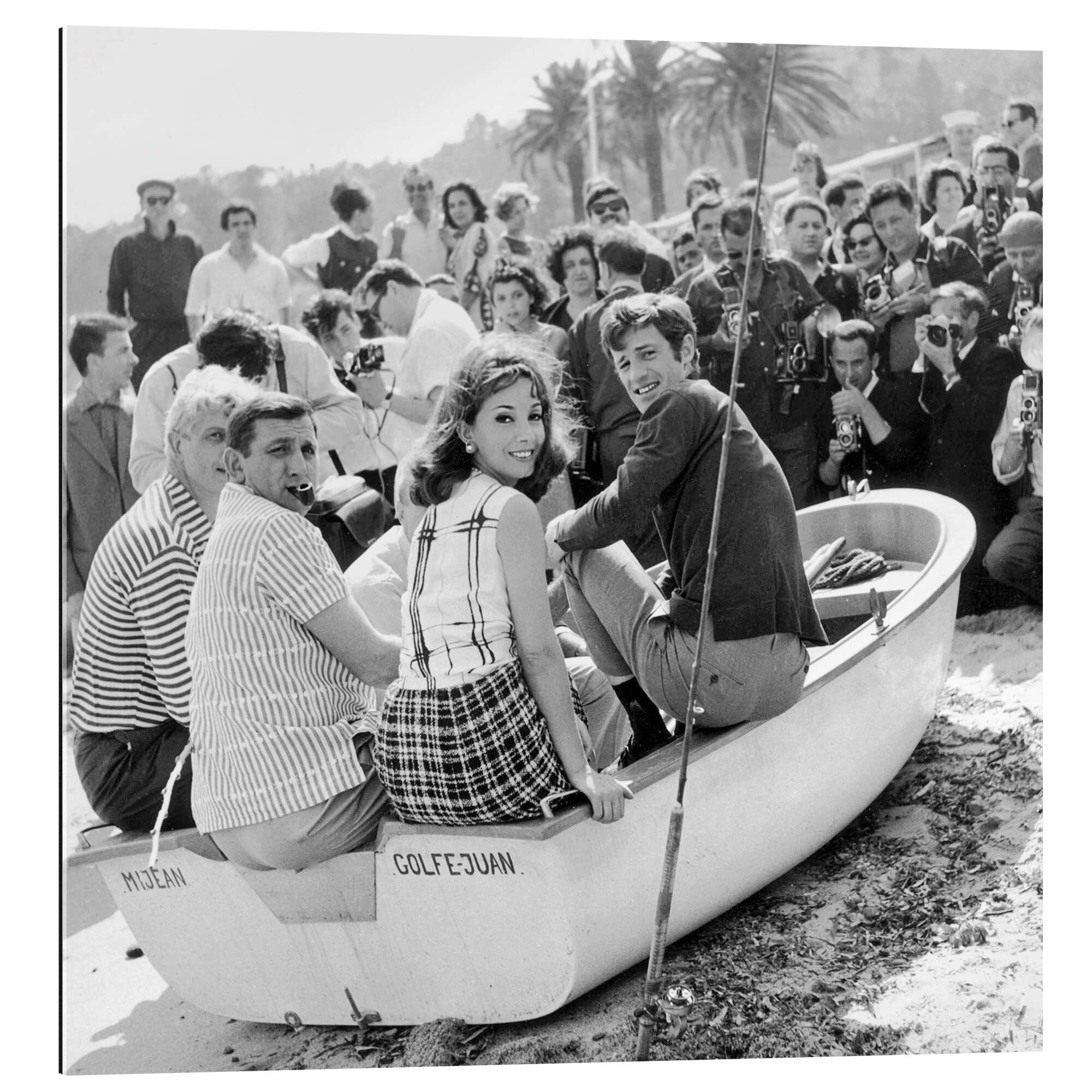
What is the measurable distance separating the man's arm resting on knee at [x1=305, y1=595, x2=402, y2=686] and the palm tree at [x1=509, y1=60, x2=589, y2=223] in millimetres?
1349

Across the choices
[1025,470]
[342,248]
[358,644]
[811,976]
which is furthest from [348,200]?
[811,976]

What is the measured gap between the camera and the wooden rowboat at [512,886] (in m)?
3.04

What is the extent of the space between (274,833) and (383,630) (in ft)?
1.94

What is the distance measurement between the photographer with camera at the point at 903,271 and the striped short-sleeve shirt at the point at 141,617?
1.82 metres

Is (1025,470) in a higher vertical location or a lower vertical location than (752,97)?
lower

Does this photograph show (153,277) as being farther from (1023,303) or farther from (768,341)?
(1023,303)

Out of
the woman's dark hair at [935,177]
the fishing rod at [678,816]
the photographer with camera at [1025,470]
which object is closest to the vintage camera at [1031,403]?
the photographer with camera at [1025,470]

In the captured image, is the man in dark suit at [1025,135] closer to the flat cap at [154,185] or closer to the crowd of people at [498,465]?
the crowd of people at [498,465]

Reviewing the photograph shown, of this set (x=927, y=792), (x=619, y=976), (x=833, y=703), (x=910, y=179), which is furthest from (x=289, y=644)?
(x=910, y=179)

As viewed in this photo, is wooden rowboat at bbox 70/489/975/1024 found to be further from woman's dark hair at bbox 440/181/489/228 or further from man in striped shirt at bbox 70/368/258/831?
woman's dark hair at bbox 440/181/489/228

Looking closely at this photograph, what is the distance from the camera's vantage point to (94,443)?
11.4 ft

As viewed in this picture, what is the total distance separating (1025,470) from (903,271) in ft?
2.00

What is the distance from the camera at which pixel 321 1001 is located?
329 cm

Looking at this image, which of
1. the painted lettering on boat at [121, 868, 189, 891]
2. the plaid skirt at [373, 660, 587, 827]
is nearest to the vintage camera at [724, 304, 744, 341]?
the plaid skirt at [373, 660, 587, 827]
